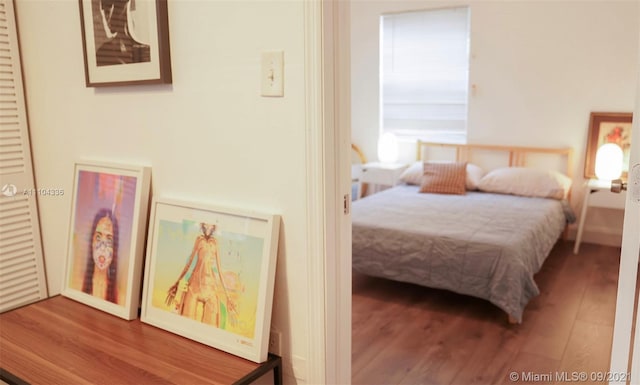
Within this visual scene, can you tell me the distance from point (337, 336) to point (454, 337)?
1.47 metres

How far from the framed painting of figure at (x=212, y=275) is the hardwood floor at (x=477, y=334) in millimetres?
1033

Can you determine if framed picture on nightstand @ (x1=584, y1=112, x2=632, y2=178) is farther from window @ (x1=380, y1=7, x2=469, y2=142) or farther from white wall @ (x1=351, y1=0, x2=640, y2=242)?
window @ (x1=380, y1=7, x2=469, y2=142)

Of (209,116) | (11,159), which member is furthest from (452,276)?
(11,159)

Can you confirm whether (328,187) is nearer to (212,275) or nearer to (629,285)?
(212,275)

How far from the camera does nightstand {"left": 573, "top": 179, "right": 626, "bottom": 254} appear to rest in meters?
4.16

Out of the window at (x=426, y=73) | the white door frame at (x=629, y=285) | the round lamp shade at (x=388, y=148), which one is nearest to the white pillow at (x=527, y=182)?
the window at (x=426, y=73)

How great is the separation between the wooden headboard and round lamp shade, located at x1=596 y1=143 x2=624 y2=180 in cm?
35

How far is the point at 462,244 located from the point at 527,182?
5.17 feet

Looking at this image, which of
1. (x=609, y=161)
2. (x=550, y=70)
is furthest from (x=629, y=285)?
(x=550, y=70)

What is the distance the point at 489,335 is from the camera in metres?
2.86

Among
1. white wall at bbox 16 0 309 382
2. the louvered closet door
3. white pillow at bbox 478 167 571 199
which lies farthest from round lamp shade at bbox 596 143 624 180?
the louvered closet door

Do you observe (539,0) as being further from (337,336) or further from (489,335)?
(337,336)

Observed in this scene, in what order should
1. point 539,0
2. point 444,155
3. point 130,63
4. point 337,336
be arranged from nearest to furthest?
1. point 337,336
2. point 130,63
3. point 539,0
4. point 444,155

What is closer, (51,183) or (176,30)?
(176,30)
